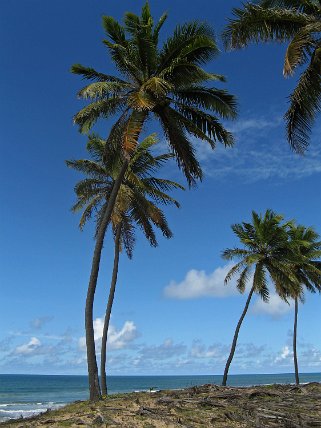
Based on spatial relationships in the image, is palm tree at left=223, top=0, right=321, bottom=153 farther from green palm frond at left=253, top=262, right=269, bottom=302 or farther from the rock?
green palm frond at left=253, top=262, right=269, bottom=302

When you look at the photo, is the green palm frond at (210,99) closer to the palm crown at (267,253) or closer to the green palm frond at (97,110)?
the green palm frond at (97,110)

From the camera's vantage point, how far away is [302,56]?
1476 cm

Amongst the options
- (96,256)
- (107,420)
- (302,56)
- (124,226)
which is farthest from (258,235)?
(107,420)

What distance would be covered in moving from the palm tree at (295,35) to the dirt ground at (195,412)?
790 cm

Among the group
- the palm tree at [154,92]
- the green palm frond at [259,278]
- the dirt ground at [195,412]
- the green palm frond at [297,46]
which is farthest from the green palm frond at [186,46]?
the green palm frond at [259,278]

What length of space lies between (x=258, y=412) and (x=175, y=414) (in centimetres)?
233

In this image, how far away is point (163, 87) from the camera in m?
17.8

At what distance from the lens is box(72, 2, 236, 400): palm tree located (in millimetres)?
18031

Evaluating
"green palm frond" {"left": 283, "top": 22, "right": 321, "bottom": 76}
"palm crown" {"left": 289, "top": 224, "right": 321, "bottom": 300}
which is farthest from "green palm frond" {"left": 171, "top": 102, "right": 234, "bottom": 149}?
"palm crown" {"left": 289, "top": 224, "right": 321, "bottom": 300}

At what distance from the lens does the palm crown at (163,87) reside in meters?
18.2

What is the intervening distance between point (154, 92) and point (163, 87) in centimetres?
39

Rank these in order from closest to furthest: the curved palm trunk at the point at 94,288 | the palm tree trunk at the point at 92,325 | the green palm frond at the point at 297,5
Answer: the green palm frond at the point at 297,5, the palm tree trunk at the point at 92,325, the curved palm trunk at the point at 94,288

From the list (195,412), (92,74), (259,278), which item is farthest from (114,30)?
(259,278)

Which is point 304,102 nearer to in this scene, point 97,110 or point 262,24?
point 262,24
